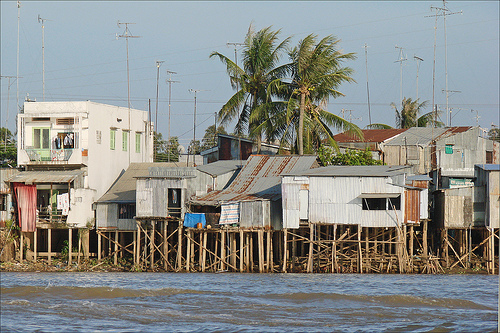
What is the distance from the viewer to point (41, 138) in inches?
1620

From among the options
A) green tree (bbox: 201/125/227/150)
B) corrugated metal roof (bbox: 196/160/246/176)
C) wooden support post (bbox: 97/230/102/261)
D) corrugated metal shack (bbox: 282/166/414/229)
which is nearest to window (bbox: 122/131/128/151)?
corrugated metal roof (bbox: 196/160/246/176)

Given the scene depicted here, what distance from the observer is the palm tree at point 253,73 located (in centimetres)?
4491

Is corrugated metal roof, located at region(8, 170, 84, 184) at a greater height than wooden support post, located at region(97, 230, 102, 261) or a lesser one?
greater

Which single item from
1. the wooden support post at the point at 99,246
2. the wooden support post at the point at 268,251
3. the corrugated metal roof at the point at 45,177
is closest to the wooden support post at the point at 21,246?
the corrugated metal roof at the point at 45,177

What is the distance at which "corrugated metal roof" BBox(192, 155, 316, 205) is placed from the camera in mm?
36906

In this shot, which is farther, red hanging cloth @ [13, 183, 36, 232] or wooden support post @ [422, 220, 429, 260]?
red hanging cloth @ [13, 183, 36, 232]

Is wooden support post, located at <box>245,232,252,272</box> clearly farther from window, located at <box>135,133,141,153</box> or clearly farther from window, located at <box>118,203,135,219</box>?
window, located at <box>135,133,141,153</box>

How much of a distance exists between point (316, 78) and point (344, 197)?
400 inches

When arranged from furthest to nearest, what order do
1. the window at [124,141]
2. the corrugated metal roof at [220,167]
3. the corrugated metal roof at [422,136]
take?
the corrugated metal roof at [422,136]
the window at [124,141]
the corrugated metal roof at [220,167]

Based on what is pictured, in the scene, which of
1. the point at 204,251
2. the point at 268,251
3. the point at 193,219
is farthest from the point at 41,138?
the point at 268,251

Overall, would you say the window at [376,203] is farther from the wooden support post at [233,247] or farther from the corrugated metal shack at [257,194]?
the wooden support post at [233,247]

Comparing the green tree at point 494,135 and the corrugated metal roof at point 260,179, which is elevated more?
the green tree at point 494,135

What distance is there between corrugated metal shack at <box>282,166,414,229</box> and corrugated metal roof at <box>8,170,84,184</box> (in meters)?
11.8

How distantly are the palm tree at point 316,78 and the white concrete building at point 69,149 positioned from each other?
10.8 meters
